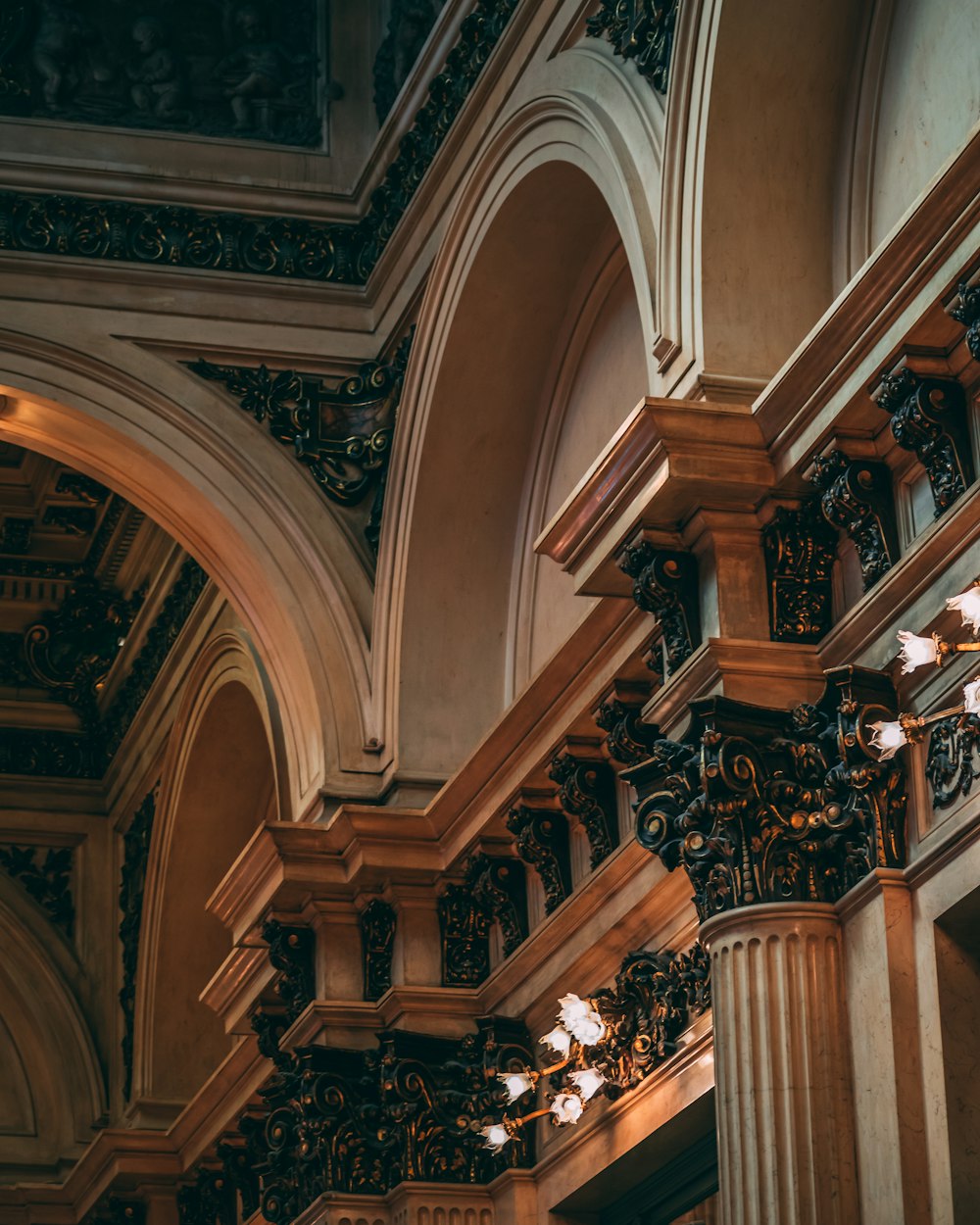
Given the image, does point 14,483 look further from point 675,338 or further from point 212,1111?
point 675,338

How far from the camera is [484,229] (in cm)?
870

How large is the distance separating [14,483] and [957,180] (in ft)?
Answer: 27.9

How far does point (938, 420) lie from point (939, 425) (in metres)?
0.01

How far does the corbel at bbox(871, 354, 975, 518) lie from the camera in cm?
552

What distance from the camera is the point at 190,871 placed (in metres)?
13.0

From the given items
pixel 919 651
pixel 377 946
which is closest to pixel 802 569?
pixel 919 651

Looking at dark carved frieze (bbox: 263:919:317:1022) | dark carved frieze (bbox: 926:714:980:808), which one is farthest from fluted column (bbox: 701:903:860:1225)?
dark carved frieze (bbox: 263:919:317:1022)

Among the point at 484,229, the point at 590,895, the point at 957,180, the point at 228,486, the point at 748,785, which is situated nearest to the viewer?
the point at 957,180

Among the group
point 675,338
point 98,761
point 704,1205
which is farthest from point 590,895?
point 98,761

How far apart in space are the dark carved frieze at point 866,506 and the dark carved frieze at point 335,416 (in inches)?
157

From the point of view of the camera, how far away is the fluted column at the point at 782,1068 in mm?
5496

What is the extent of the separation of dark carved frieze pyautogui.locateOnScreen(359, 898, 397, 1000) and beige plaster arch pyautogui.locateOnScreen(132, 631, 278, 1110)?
3.26 metres

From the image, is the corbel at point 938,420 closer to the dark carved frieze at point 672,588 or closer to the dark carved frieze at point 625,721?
the dark carved frieze at point 672,588

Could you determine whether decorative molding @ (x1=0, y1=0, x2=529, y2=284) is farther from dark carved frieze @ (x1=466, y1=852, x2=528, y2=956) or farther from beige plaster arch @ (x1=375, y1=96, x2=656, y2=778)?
dark carved frieze @ (x1=466, y1=852, x2=528, y2=956)
